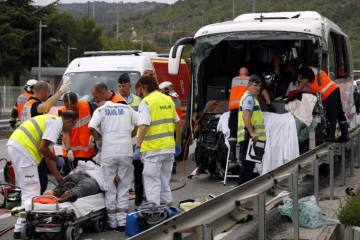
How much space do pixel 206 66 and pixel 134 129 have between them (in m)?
4.48

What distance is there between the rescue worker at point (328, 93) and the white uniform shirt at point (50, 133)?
535 centimetres

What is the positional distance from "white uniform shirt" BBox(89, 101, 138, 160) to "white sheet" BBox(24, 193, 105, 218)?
1.84 feet

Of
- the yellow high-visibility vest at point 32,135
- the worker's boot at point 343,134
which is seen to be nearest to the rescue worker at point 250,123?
the worker's boot at point 343,134

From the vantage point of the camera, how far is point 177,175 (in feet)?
48.3

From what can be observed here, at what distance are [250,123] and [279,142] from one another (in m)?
1.72

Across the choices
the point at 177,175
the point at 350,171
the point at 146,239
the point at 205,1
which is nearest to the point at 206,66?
the point at 177,175

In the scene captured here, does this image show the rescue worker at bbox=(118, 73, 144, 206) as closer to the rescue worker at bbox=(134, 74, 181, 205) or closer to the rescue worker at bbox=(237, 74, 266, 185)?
the rescue worker at bbox=(134, 74, 181, 205)

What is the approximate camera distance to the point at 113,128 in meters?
9.12

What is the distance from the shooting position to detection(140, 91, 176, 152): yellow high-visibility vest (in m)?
9.66

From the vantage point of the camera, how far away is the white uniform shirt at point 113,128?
911 centimetres

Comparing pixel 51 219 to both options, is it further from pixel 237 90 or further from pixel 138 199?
pixel 237 90

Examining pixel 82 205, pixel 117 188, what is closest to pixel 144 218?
pixel 82 205

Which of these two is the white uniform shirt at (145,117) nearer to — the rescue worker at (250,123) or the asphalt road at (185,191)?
the asphalt road at (185,191)

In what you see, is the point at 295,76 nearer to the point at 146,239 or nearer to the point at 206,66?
the point at 206,66
